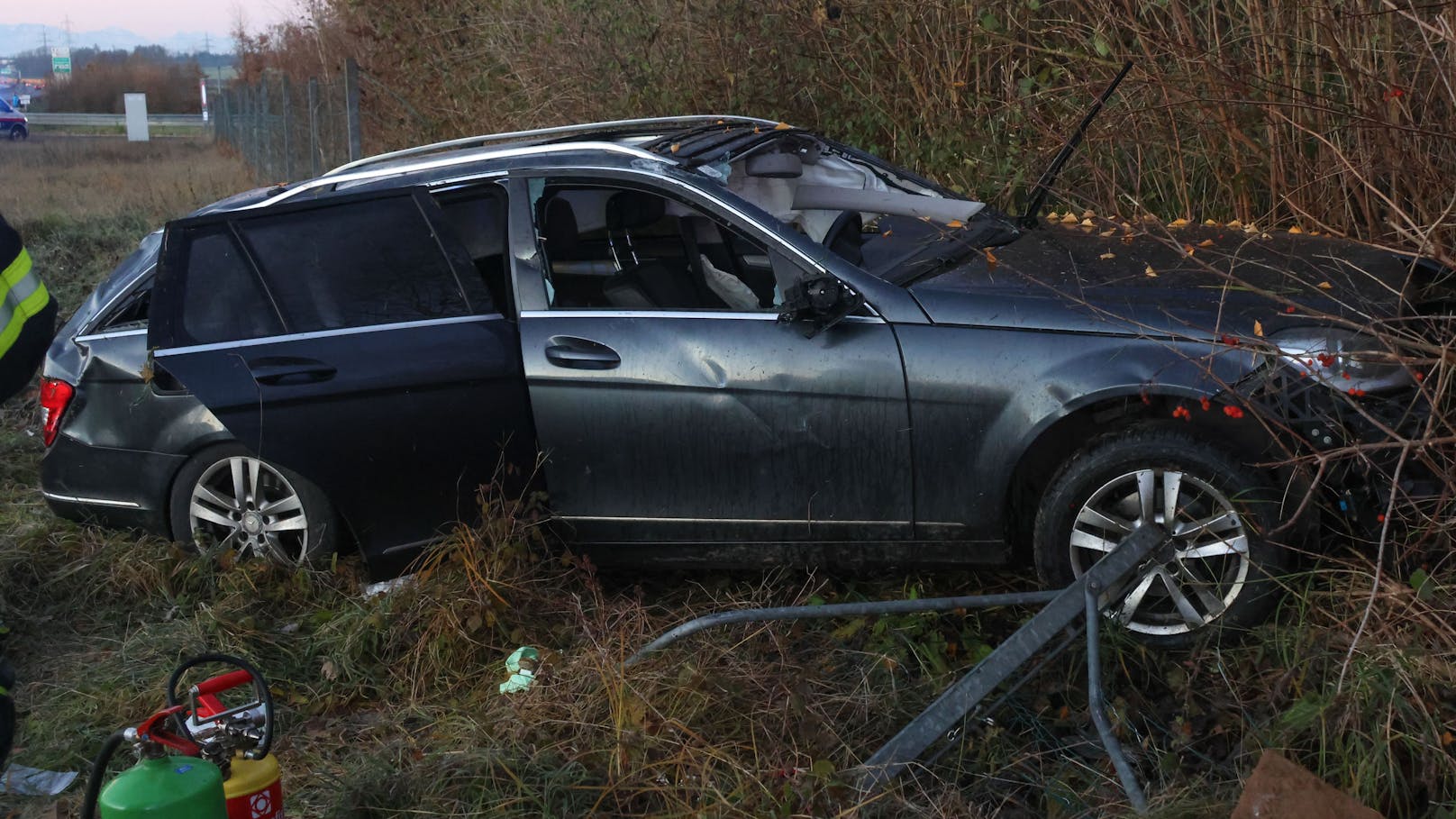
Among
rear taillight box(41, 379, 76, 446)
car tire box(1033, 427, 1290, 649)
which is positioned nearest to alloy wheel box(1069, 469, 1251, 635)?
car tire box(1033, 427, 1290, 649)

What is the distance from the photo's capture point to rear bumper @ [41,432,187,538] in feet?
16.3

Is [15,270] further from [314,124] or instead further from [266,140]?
[266,140]

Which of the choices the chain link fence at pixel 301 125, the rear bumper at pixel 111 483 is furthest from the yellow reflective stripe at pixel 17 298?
the chain link fence at pixel 301 125

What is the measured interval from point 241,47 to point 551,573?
26935 mm

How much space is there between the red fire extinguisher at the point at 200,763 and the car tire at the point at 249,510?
5.74 ft

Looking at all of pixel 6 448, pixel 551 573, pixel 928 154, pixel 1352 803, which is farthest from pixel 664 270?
pixel 6 448

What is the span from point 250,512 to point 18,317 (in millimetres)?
2218

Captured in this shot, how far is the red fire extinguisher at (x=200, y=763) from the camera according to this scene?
2654mm

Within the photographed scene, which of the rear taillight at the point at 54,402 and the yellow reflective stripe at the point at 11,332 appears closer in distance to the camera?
the yellow reflective stripe at the point at 11,332

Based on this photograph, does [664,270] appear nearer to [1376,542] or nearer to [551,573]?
[551,573]

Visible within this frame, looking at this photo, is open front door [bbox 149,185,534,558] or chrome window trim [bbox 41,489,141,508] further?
chrome window trim [bbox 41,489,141,508]

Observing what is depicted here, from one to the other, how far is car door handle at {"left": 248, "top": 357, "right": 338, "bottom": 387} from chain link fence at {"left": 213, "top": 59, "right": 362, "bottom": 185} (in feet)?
24.6

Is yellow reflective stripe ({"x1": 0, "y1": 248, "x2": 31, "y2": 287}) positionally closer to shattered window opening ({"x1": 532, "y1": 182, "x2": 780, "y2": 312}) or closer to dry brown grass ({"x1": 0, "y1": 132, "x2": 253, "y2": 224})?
shattered window opening ({"x1": 532, "y1": 182, "x2": 780, "y2": 312})

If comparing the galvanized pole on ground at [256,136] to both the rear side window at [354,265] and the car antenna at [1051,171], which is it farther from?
the car antenna at [1051,171]
